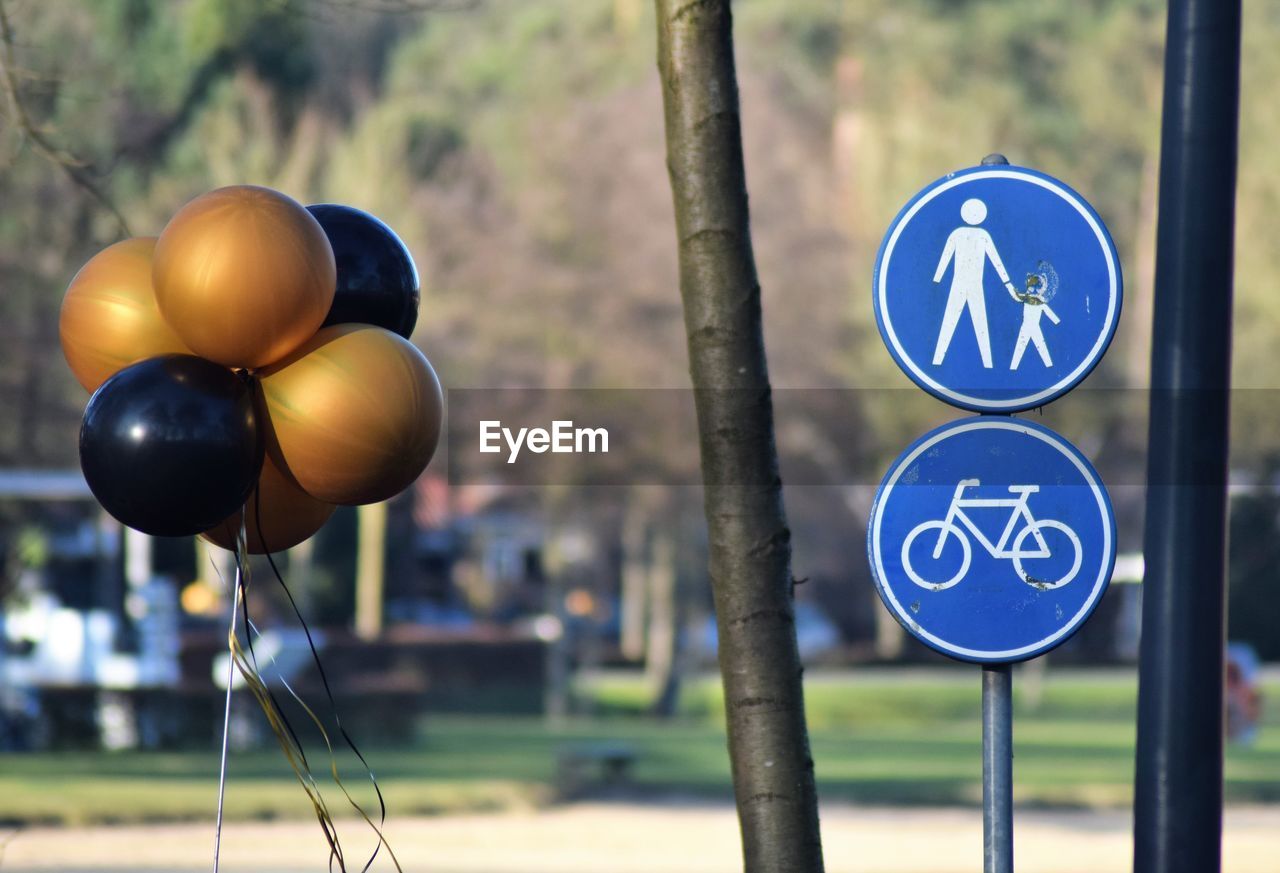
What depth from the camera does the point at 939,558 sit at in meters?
3.89

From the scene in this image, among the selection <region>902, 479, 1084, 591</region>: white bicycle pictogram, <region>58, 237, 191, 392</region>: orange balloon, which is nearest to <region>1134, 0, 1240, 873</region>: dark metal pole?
<region>902, 479, 1084, 591</region>: white bicycle pictogram

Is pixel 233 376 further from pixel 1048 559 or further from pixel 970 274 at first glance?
pixel 1048 559

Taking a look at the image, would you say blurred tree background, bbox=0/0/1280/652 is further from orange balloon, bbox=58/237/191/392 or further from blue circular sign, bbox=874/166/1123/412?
blue circular sign, bbox=874/166/1123/412

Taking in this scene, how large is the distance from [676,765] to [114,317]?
16.0m

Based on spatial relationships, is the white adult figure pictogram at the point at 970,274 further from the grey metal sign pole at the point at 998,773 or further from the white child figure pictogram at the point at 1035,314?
the grey metal sign pole at the point at 998,773

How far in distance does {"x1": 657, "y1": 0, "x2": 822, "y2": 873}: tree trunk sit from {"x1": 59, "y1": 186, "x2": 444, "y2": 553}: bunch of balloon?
83 centimetres

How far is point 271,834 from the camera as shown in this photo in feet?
42.5

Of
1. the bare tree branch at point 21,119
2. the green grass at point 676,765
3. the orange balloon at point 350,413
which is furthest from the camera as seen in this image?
the green grass at point 676,765

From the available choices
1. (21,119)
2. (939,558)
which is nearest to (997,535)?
(939,558)

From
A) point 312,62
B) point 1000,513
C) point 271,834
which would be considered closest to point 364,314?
point 1000,513

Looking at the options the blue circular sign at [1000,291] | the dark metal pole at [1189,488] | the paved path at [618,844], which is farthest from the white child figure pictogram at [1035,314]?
the paved path at [618,844]

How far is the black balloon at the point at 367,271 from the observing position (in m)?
4.89

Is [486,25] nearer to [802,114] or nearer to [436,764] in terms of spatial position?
[802,114]

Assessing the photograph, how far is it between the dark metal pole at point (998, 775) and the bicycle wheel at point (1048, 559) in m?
0.20
